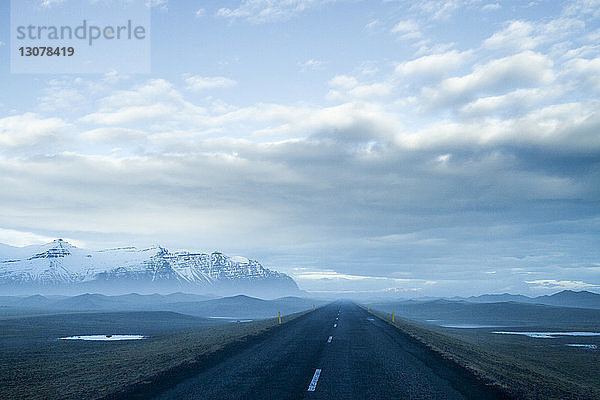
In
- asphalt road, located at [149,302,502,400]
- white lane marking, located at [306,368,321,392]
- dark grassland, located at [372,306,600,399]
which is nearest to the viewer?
asphalt road, located at [149,302,502,400]

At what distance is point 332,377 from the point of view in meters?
13.6

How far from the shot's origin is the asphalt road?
1143 centimetres

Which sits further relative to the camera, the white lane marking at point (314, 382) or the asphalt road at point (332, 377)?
the white lane marking at point (314, 382)

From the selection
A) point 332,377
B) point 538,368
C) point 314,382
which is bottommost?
point 538,368

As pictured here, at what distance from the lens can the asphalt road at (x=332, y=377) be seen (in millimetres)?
11430

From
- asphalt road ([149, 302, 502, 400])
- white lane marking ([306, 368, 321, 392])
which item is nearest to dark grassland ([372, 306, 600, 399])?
asphalt road ([149, 302, 502, 400])

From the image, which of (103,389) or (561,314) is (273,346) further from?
(561,314)

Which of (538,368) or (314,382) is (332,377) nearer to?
(314,382)

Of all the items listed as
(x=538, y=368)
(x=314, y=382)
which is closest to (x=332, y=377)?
(x=314, y=382)

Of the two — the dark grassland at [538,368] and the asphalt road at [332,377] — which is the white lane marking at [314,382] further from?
the dark grassland at [538,368]

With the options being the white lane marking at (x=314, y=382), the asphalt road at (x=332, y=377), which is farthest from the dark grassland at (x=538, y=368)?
the white lane marking at (x=314, y=382)

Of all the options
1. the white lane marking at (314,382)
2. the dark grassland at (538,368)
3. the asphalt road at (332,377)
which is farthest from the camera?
the dark grassland at (538,368)

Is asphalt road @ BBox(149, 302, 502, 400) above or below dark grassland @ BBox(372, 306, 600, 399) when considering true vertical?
above

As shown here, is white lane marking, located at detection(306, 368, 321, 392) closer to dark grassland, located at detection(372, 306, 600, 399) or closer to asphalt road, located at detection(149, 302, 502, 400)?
asphalt road, located at detection(149, 302, 502, 400)
